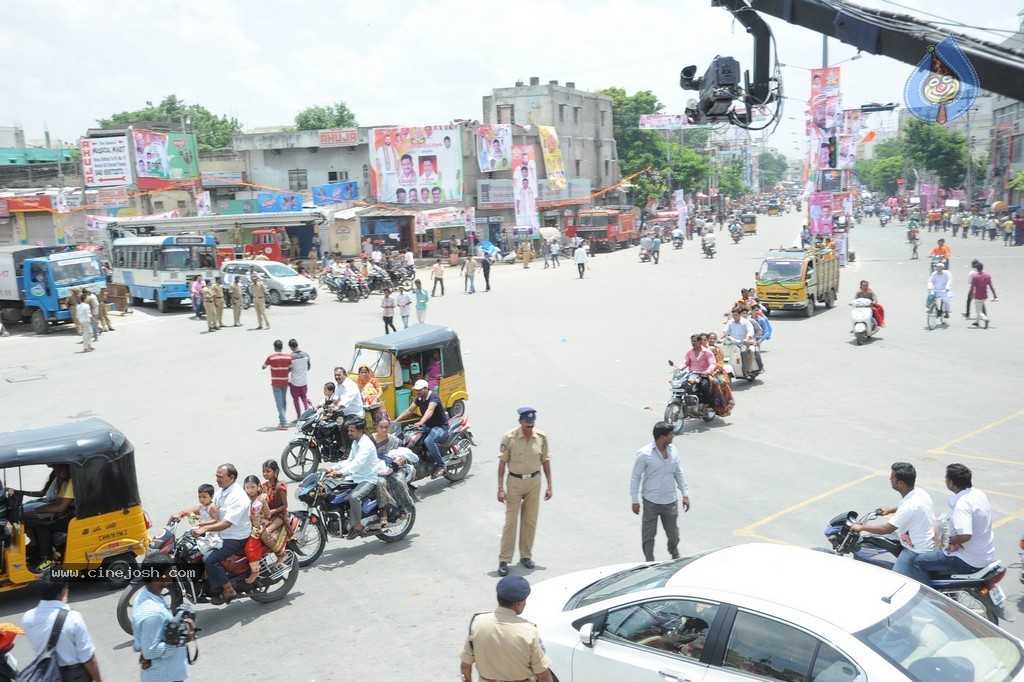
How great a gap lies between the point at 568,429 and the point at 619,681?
9.18 meters

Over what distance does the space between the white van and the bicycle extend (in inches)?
864

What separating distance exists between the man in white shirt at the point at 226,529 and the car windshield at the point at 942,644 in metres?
5.54

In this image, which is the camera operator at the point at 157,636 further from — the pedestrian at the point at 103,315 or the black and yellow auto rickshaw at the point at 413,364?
the pedestrian at the point at 103,315

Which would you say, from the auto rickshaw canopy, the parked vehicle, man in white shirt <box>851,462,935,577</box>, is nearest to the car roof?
man in white shirt <box>851,462,935,577</box>

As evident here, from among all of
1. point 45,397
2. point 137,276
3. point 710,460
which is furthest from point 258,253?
point 710,460

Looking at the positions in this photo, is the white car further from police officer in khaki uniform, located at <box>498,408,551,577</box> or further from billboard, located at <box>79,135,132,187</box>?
billboard, located at <box>79,135,132,187</box>

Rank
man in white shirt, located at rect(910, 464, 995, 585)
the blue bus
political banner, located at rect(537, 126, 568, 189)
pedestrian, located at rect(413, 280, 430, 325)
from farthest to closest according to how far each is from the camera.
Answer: political banner, located at rect(537, 126, 568, 189), the blue bus, pedestrian, located at rect(413, 280, 430, 325), man in white shirt, located at rect(910, 464, 995, 585)

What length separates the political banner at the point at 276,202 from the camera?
167 feet

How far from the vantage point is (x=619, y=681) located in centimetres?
503

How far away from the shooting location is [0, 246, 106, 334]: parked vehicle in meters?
28.3

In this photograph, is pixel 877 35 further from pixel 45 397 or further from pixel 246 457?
pixel 45 397

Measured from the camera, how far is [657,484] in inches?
323

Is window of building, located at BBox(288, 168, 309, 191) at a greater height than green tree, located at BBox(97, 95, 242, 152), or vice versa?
green tree, located at BBox(97, 95, 242, 152)

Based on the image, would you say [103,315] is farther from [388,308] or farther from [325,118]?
[325,118]
